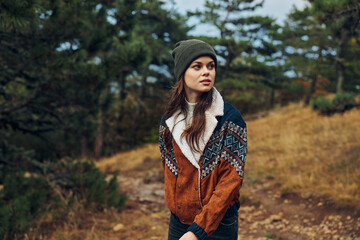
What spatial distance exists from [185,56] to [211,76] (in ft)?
0.60

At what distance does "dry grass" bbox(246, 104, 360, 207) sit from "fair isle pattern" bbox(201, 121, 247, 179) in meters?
3.93

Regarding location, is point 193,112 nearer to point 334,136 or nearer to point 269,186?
point 269,186

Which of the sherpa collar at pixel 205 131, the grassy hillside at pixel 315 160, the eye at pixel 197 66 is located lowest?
the grassy hillside at pixel 315 160

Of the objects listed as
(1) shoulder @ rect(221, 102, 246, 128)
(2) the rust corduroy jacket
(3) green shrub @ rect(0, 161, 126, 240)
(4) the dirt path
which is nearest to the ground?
(4) the dirt path

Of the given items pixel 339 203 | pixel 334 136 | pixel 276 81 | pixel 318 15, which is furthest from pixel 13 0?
pixel 276 81

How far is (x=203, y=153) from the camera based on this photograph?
5.19ft

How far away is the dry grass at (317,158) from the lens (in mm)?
5182

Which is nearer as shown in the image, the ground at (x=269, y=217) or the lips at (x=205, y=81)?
the lips at (x=205, y=81)

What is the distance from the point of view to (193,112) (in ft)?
5.42

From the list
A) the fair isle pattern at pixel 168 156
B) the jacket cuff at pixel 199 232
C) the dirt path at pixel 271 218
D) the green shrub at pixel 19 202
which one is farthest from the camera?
the dirt path at pixel 271 218

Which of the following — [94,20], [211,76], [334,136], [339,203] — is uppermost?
[94,20]

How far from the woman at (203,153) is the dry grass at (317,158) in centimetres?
394

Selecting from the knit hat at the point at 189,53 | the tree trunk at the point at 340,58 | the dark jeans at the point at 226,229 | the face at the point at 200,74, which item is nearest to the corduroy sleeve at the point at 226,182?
the dark jeans at the point at 226,229

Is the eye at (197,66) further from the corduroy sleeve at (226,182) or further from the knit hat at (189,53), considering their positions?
the corduroy sleeve at (226,182)
